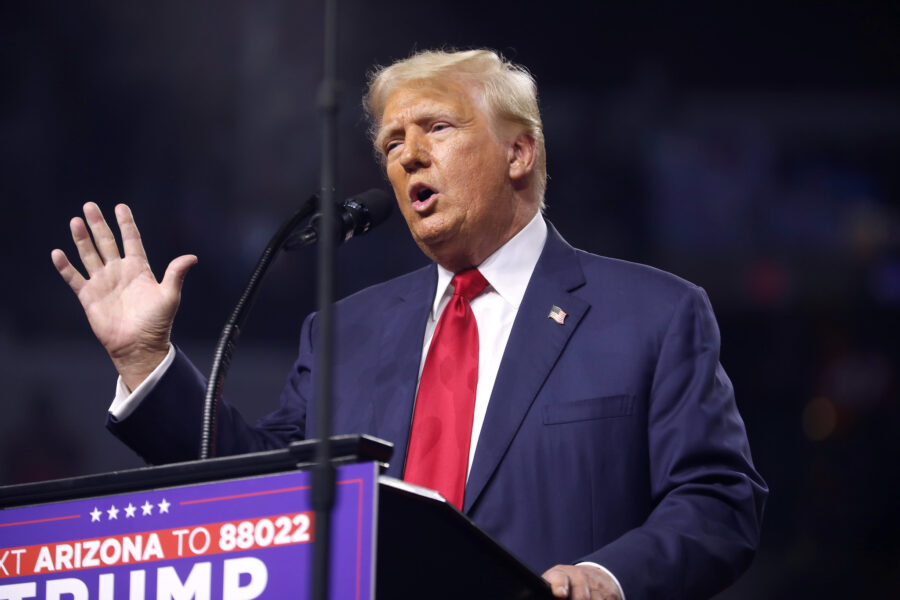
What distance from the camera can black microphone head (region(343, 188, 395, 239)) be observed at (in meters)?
1.66


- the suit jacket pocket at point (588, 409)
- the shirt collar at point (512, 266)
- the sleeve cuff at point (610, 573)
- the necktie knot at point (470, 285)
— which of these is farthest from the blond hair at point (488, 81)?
the sleeve cuff at point (610, 573)

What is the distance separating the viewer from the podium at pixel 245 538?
3.38 ft

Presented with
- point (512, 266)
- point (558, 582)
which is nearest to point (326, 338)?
point (558, 582)

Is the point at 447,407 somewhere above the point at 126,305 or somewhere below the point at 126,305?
below

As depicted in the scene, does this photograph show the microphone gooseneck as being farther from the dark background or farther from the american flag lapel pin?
the dark background

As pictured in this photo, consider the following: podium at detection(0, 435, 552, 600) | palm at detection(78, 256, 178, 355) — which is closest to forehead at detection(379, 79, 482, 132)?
palm at detection(78, 256, 178, 355)

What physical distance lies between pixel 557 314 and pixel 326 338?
904mm

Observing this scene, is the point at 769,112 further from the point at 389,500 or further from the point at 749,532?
the point at 389,500

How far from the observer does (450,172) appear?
2.00m

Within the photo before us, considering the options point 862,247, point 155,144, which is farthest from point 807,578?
point 155,144

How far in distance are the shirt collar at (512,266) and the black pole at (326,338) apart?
3.01ft

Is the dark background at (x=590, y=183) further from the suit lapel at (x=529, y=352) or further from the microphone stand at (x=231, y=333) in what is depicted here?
the microphone stand at (x=231, y=333)

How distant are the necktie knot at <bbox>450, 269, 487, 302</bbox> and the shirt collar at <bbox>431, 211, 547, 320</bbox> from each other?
1 cm

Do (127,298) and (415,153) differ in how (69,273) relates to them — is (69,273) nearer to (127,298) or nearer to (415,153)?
(127,298)
